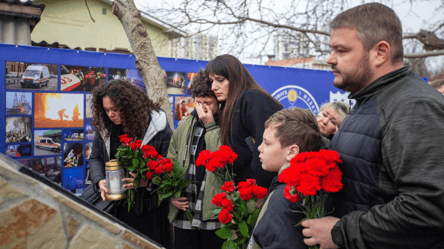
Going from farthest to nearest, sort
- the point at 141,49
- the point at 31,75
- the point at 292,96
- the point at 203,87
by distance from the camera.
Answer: the point at 292,96 → the point at 31,75 → the point at 141,49 → the point at 203,87

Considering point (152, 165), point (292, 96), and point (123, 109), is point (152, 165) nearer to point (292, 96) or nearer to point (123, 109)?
point (123, 109)

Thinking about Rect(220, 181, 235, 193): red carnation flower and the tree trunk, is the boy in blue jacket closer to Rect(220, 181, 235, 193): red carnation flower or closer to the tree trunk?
Rect(220, 181, 235, 193): red carnation flower

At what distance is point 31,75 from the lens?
4348 millimetres

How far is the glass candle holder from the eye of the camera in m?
2.64

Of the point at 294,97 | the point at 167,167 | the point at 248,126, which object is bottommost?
the point at 167,167

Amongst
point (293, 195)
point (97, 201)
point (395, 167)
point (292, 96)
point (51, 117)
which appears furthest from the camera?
point (292, 96)

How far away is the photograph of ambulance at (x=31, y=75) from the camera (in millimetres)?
4262

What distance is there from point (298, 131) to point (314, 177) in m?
0.63

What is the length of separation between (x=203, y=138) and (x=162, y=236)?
99 cm

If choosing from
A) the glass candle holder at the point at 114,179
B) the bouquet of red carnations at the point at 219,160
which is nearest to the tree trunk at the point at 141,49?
the glass candle holder at the point at 114,179

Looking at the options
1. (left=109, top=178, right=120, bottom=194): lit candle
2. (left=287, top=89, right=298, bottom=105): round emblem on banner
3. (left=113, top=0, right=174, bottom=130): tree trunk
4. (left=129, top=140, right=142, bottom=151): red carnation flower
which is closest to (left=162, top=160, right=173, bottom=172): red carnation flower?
(left=129, top=140, right=142, bottom=151): red carnation flower

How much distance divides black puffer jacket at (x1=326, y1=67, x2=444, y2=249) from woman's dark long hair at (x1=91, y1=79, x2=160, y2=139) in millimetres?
2043

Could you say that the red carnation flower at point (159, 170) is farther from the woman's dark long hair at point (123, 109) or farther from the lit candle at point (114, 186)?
the woman's dark long hair at point (123, 109)

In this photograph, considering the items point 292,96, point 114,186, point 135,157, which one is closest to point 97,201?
point 114,186
